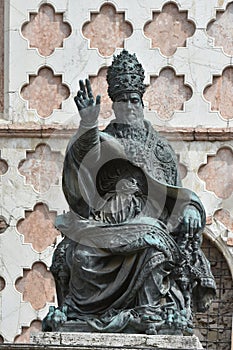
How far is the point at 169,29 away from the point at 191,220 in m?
4.44

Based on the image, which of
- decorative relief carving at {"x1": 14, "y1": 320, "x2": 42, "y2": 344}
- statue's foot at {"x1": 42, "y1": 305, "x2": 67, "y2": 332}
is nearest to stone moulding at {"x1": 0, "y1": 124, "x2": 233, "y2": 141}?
decorative relief carving at {"x1": 14, "y1": 320, "x2": 42, "y2": 344}

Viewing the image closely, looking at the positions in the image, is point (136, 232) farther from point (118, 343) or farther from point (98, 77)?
point (98, 77)

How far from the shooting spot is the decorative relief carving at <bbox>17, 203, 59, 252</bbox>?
1587cm

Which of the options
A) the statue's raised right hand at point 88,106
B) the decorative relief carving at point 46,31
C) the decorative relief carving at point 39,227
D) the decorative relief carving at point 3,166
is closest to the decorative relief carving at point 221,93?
the decorative relief carving at point 46,31

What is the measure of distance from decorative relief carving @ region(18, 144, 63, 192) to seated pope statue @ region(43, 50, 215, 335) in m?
3.66

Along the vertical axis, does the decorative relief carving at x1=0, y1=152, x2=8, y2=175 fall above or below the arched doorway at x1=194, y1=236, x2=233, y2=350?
above

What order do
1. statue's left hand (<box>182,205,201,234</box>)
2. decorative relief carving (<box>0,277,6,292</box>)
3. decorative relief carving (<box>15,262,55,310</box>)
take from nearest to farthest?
1. statue's left hand (<box>182,205,201,234</box>)
2. decorative relief carving (<box>15,262,55,310</box>)
3. decorative relief carving (<box>0,277,6,292</box>)

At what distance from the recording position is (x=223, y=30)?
53.0 ft

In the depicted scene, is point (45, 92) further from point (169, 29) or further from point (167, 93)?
point (169, 29)

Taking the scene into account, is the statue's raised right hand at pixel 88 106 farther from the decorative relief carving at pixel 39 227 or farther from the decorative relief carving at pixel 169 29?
the decorative relief carving at pixel 169 29

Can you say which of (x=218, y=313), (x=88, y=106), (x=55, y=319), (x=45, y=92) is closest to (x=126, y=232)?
(x=55, y=319)

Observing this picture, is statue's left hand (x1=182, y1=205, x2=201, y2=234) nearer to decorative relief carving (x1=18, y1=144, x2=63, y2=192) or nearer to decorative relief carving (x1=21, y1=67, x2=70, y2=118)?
decorative relief carving (x1=18, y1=144, x2=63, y2=192)

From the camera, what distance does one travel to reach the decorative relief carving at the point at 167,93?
630 inches

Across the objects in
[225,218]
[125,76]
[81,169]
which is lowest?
[225,218]
